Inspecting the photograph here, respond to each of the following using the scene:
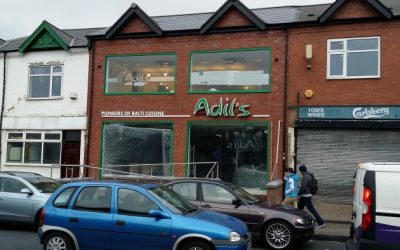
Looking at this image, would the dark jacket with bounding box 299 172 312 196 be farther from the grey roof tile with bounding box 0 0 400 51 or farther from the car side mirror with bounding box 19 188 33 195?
the car side mirror with bounding box 19 188 33 195

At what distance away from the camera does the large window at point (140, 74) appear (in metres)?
17.7

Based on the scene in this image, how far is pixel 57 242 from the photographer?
771 centimetres

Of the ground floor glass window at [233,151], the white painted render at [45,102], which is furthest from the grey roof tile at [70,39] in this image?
the ground floor glass window at [233,151]

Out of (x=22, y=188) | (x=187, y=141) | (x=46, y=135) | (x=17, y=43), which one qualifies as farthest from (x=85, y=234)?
(x=17, y=43)

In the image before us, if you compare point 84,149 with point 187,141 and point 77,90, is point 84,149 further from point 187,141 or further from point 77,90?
point 187,141

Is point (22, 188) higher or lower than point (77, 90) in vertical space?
lower

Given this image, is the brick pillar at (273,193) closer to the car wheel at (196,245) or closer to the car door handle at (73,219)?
the car wheel at (196,245)

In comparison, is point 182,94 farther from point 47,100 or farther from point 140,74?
point 47,100

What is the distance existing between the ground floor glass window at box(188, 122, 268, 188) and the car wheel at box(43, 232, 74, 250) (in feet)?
30.2

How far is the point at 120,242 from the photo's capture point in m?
7.35

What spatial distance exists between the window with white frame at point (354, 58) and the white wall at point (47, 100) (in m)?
9.71

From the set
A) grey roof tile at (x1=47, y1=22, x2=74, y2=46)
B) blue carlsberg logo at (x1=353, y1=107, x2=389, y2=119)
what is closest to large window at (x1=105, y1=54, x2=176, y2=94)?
grey roof tile at (x1=47, y1=22, x2=74, y2=46)

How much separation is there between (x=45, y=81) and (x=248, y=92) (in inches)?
348

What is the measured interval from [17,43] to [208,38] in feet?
31.2
